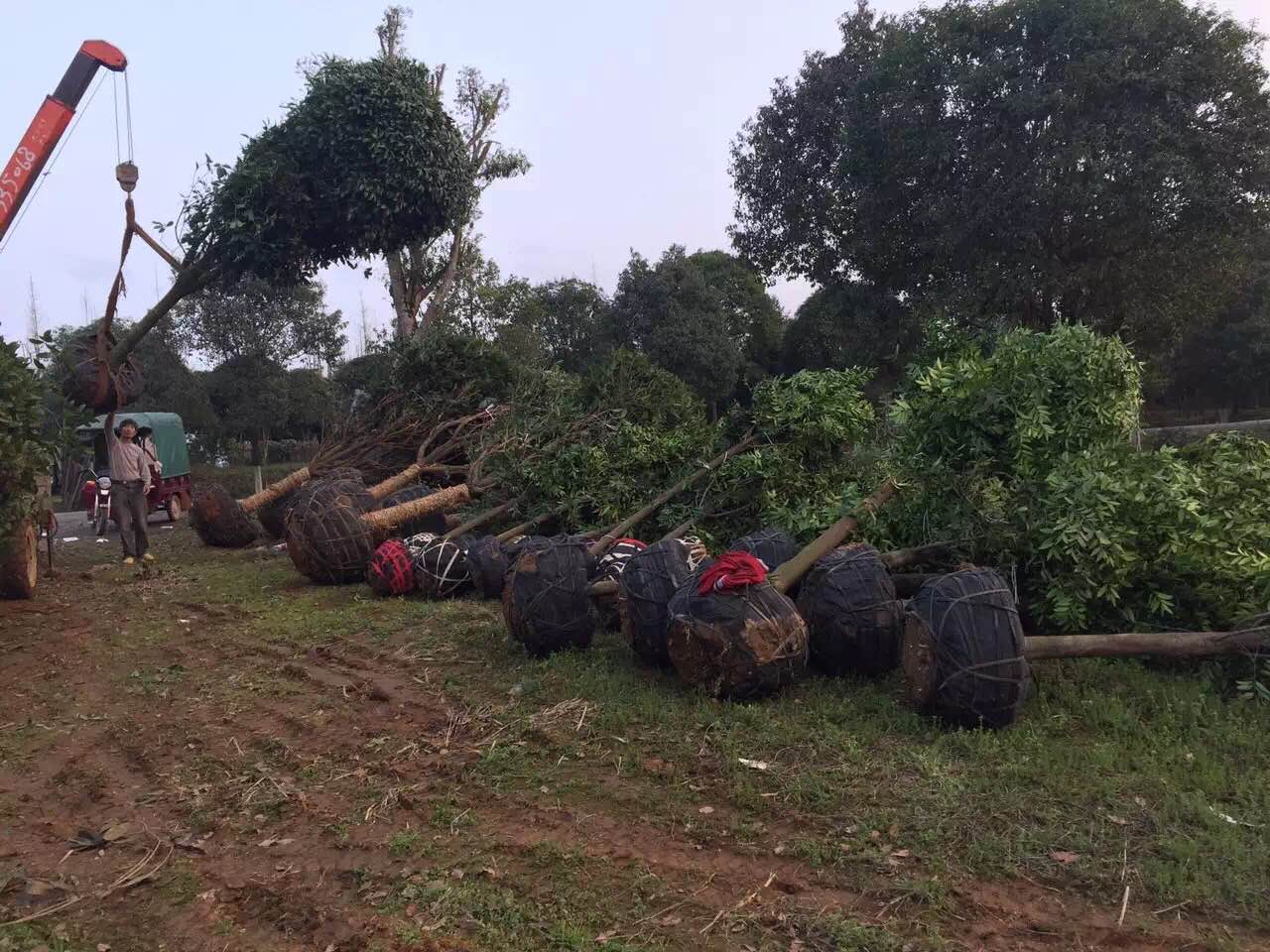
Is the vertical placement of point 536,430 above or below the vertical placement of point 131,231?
below

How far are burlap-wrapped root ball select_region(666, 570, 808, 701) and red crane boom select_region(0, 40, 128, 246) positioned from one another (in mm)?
10908

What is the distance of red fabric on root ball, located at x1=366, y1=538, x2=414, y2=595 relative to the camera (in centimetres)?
896

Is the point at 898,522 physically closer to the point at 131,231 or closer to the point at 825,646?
the point at 825,646

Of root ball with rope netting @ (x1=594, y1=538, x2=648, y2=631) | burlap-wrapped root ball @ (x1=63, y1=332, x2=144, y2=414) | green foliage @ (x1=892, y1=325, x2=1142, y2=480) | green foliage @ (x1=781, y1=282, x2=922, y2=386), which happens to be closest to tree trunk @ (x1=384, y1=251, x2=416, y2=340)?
green foliage @ (x1=781, y1=282, x2=922, y2=386)

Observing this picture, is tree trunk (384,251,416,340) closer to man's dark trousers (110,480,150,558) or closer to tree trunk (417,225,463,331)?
tree trunk (417,225,463,331)

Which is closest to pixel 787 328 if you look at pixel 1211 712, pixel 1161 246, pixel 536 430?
pixel 1161 246

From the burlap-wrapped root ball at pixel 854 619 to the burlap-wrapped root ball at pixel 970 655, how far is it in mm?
577

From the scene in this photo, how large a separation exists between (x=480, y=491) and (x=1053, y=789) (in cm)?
834

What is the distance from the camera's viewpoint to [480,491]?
11375mm

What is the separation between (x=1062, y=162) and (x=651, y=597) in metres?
13.2

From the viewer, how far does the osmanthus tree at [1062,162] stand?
50.1 ft

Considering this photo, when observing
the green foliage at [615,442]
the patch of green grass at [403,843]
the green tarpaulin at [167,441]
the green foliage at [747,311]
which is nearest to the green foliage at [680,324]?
the green foliage at [747,311]

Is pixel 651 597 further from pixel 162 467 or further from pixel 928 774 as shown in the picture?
pixel 162 467

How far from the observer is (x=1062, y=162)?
15.5 metres
